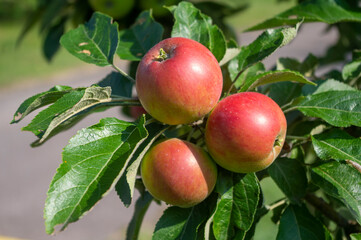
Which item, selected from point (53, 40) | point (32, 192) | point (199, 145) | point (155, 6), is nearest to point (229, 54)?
point (199, 145)

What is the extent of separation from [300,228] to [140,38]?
554 millimetres

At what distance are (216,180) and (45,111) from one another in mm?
336

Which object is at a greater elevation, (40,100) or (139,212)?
(40,100)

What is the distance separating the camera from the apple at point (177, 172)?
737 mm

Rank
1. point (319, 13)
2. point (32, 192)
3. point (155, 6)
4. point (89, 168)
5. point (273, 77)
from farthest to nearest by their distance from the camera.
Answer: point (32, 192), point (155, 6), point (319, 13), point (273, 77), point (89, 168)

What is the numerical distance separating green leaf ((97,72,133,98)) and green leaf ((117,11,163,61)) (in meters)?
0.06

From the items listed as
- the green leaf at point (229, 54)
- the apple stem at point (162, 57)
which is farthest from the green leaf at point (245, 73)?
the apple stem at point (162, 57)

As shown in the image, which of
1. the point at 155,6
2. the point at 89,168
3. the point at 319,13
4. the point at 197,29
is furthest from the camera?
the point at 155,6

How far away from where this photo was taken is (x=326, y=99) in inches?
34.0

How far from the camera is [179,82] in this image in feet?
2.34

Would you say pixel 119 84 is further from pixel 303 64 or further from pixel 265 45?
pixel 303 64

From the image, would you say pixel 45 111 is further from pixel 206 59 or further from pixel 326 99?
pixel 326 99

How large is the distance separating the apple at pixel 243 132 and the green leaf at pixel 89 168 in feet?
0.43

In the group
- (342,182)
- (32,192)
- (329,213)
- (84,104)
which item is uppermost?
(84,104)
